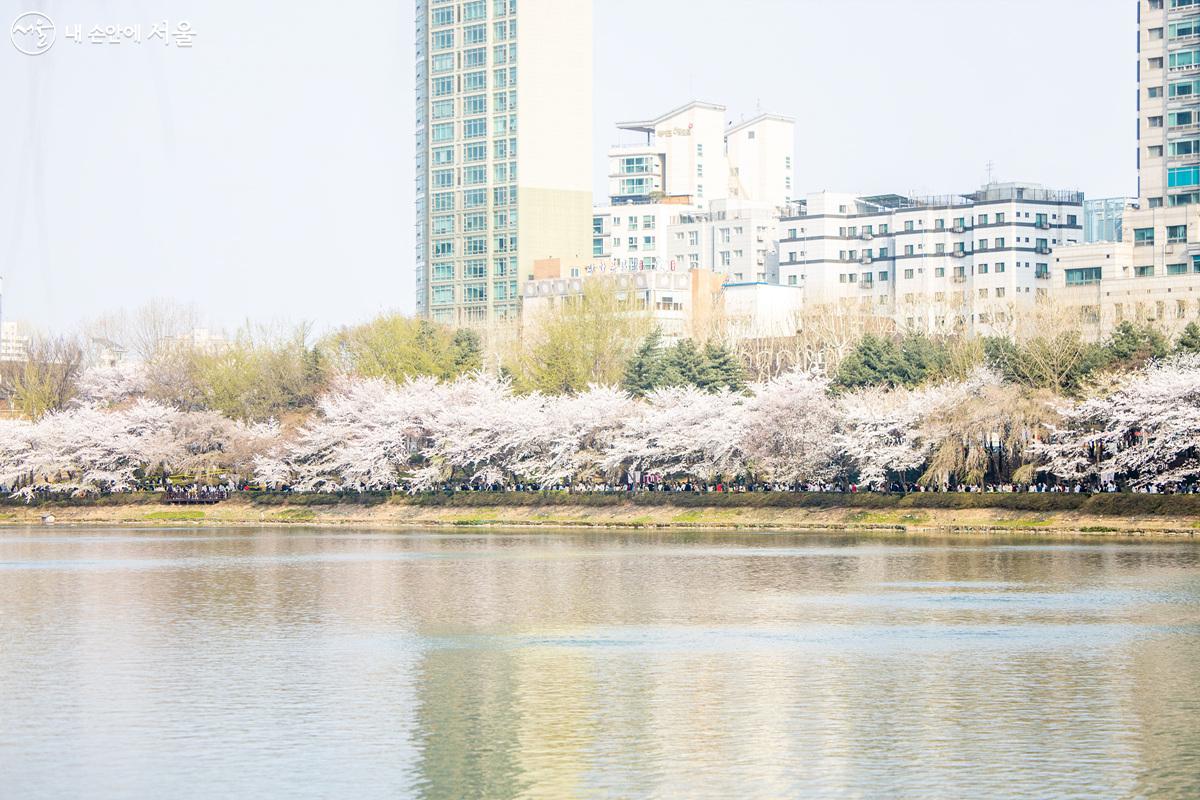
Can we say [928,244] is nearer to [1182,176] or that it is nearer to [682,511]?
[1182,176]

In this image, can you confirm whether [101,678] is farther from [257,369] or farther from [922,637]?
[257,369]

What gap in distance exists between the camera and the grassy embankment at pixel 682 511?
7431cm

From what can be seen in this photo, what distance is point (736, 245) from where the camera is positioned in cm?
19625

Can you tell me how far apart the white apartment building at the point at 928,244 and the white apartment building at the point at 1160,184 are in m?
17.2

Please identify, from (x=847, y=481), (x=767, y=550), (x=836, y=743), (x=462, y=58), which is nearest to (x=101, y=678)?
(x=836, y=743)

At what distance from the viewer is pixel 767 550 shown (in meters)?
68.8

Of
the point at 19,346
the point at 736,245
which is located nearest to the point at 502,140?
the point at 736,245

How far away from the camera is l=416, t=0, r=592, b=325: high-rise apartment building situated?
180 m

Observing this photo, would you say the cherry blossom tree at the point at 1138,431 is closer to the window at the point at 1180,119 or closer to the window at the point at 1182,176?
the window at the point at 1182,176

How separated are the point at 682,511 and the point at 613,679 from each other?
5407cm

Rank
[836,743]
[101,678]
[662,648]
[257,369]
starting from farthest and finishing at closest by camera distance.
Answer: [257,369], [662,648], [101,678], [836,743]

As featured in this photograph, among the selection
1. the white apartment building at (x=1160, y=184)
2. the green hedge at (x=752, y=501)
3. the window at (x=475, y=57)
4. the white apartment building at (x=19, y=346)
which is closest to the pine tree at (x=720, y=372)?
the green hedge at (x=752, y=501)

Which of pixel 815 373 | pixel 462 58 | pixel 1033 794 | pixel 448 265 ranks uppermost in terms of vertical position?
pixel 462 58

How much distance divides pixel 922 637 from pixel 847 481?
46.6 meters
